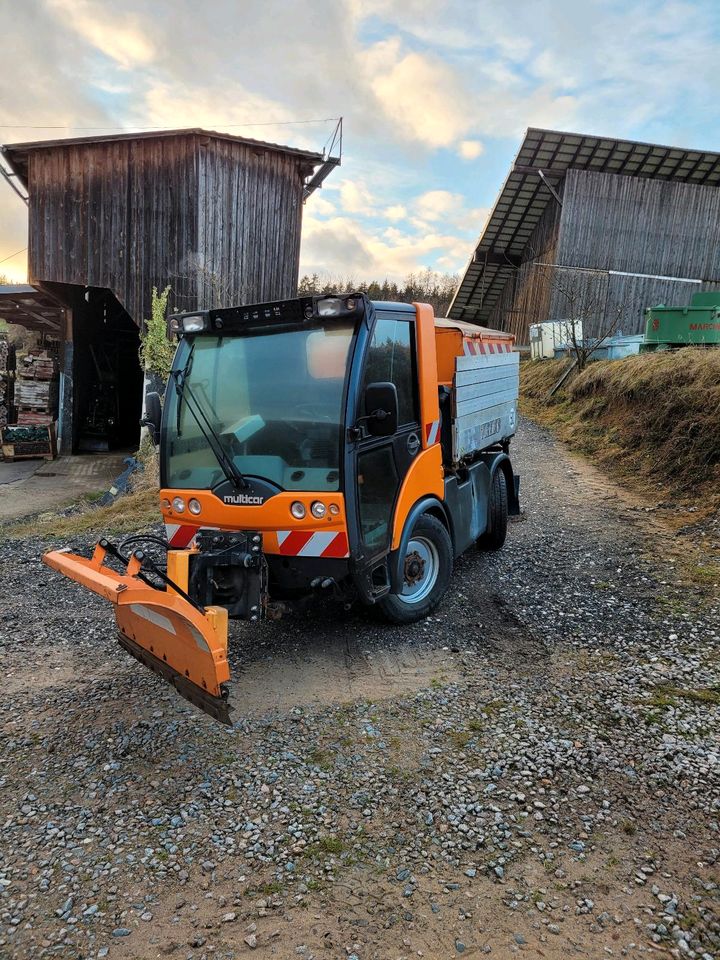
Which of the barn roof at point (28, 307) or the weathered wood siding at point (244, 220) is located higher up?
the weathered wood siding at point (244, 220)

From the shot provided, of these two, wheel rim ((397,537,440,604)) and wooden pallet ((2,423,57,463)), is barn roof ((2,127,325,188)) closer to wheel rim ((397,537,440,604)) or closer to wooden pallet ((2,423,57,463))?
wooden pallet ((2,423,57,463))

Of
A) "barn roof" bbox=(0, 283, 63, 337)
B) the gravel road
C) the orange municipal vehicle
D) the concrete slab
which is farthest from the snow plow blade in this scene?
"barn roof" bbox=(0, 283, 63, 337)

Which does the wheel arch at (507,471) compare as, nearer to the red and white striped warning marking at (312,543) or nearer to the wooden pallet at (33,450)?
the red and white striped warning marking at (312,543)

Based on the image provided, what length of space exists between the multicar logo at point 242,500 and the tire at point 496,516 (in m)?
3.60

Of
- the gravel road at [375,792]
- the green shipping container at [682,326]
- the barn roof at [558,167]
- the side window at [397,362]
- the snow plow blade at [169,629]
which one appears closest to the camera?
the gravel road at [375,792]

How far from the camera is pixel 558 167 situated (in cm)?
2197

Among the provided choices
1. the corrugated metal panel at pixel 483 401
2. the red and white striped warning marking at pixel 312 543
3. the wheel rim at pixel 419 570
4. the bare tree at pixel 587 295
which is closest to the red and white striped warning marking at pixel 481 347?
the corrugated metal panel at pixel 483 401

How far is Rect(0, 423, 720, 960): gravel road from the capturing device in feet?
8.35

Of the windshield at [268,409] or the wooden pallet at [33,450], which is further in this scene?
the wooden pallet at [33,450]

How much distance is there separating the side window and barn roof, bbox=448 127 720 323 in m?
19.3

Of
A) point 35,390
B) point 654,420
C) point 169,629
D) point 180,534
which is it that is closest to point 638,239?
point 654,420

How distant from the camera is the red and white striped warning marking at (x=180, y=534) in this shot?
4.50 m

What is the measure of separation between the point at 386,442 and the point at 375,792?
2371 mm

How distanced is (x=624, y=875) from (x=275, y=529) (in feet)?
8.87
